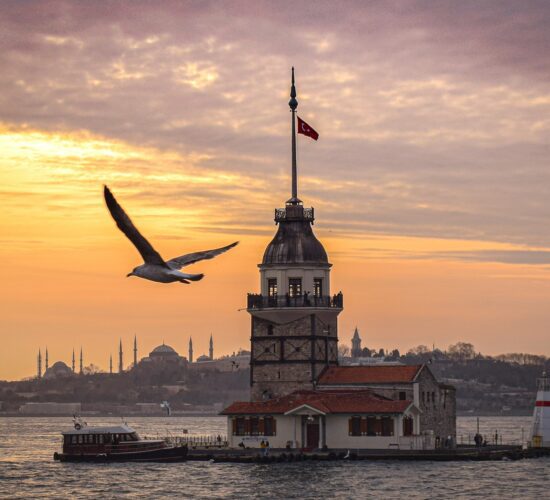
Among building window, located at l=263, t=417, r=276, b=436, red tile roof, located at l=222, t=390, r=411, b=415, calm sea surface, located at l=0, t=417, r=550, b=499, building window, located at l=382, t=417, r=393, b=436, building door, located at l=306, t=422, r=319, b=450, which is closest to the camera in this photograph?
calm sea surface, located at l=0, t=417, r=550, b=499

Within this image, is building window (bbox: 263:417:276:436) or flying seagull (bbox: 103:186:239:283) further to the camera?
building window (bbox: 263:417:276:436)

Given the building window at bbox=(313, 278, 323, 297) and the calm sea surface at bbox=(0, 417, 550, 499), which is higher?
the building window at bbox=(313, 278, 323, 297)

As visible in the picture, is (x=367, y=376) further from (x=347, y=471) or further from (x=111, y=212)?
(x=111, y=212)

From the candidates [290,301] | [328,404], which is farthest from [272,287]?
[328,404]

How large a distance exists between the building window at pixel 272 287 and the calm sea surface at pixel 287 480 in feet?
36.0

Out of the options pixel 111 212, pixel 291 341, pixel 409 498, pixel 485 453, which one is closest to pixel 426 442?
pixel 485 453

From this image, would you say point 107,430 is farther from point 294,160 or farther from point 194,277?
point 194,277

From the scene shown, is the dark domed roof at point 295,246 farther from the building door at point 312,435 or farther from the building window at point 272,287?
the building door at point 312,435

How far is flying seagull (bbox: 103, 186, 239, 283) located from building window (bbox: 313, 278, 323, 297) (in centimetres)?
6027

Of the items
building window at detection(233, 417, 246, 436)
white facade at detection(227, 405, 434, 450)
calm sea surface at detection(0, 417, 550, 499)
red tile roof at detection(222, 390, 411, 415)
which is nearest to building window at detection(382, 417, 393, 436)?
white facade at detection(227, 405, 434, 450)

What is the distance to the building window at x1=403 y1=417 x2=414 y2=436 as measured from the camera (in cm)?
8894

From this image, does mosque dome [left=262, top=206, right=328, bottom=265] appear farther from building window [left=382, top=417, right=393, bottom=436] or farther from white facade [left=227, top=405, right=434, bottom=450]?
building window [left=382, top=417, right=393, bottom=436]

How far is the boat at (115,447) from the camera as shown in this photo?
9244 cm

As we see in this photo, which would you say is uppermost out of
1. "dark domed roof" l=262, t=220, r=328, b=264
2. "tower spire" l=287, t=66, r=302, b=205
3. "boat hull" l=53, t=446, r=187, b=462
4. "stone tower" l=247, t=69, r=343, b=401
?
"tower spire" l=287, t=66, r=302, b=205
